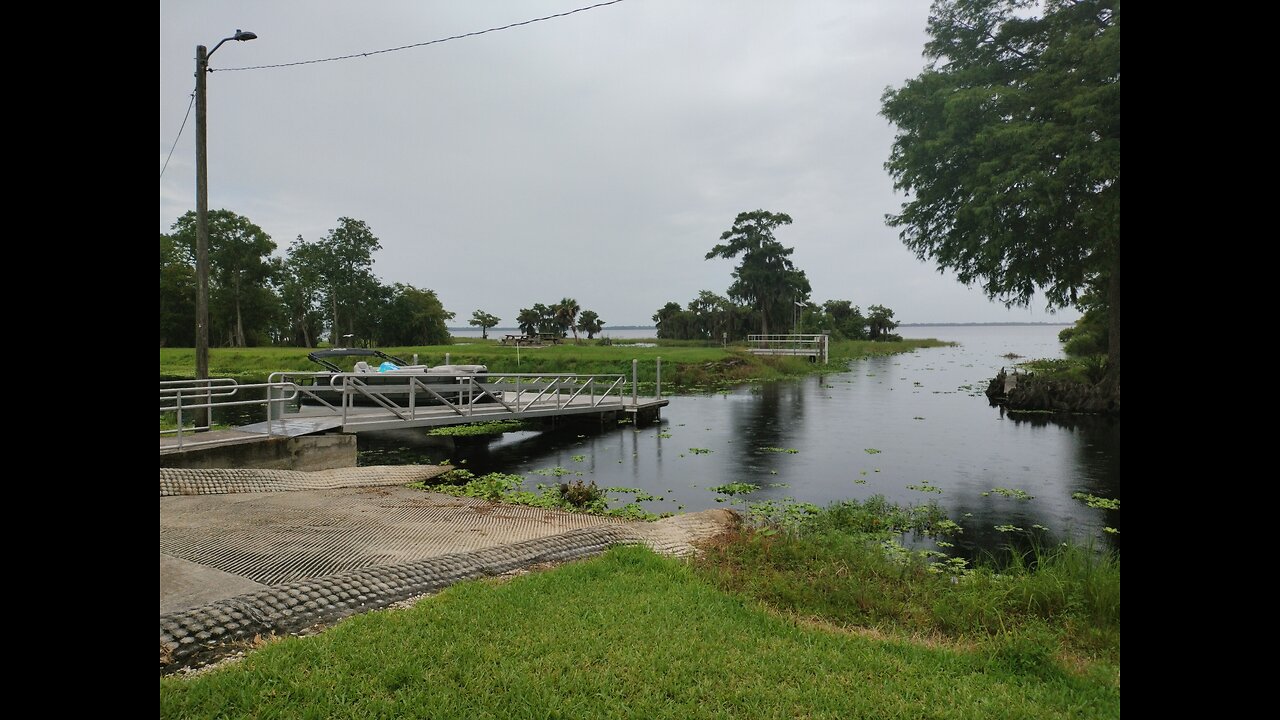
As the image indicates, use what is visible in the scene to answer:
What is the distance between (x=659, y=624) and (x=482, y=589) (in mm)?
1475

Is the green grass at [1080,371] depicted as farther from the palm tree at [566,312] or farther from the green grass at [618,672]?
the palm tree at [566,312]

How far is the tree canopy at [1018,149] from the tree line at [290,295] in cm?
3431

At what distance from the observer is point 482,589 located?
185 inches

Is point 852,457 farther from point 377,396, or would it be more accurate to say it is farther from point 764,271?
point 764,271

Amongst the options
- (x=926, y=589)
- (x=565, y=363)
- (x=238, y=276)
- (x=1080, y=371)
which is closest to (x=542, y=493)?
(x=926, y=589)

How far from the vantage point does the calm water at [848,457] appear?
384 inches

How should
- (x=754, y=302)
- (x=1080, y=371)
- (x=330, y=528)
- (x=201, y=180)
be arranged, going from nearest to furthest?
1. (x=330, y=528)
2. (x=201, y=180)
3. (x=1080, y=371)
4. (x=754, y=302)

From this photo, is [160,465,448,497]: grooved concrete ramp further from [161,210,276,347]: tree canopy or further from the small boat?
[161,210,276,347]: tree canopy

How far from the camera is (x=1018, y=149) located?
17203mm

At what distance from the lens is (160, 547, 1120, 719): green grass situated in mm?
2971

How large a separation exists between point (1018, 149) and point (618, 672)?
19141 mm

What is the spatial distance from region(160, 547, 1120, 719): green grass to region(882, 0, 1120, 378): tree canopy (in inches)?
611
